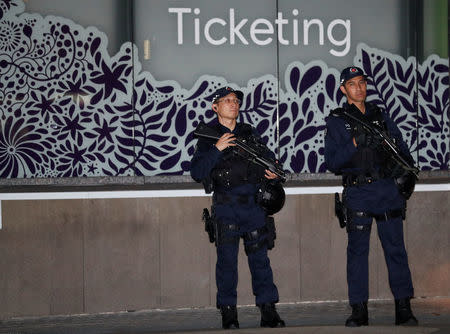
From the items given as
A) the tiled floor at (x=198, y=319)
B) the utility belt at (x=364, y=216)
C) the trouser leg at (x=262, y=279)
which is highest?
the utility belt at (x=364, y=216)

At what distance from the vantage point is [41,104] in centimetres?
731

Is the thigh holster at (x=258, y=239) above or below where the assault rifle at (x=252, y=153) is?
below

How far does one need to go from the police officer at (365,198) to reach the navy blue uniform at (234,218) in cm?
60

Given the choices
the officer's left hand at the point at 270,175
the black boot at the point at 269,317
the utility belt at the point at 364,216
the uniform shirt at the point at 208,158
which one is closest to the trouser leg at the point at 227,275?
the black boot at the point at 269,317

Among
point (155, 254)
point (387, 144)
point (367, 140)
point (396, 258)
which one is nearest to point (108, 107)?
point (155, 254)

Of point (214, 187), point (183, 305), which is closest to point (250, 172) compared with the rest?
point (214, 187)

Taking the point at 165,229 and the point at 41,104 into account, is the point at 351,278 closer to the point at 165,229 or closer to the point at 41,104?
the point at 165,229

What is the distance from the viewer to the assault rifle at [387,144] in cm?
605

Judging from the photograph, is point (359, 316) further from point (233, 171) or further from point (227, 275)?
point (233, 171)

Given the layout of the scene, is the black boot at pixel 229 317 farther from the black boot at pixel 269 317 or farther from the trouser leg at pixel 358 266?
the trouser leg at pixel 358 266

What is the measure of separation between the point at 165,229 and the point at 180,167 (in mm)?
633

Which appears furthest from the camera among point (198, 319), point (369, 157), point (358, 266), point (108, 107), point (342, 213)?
point (108, 107)

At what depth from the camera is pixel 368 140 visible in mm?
6094

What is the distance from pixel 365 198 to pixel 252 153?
96cm
